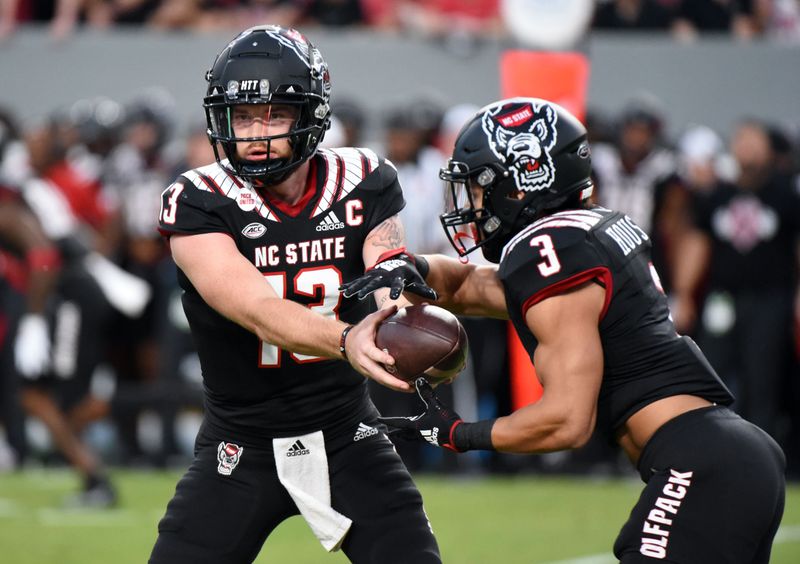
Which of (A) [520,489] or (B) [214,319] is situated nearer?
(B) [214,319]

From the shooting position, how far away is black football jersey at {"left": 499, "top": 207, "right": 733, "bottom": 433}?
3.39 metres

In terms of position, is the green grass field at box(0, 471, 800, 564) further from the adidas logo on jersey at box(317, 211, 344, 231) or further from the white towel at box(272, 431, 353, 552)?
the adidas logo on jersey at box(317, 211, 344, 231)

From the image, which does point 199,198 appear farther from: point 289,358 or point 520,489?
point 520,489

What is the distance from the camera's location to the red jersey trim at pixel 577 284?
11.0 ft

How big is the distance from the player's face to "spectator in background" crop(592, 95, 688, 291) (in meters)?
4.86

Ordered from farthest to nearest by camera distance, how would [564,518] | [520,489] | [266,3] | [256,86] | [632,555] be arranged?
[266,3] → [520,489] → [564,518] → [256,86] → [632,555]

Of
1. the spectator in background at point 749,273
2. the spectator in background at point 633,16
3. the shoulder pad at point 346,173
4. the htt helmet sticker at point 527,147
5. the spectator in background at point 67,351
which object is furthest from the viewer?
the spectator in background at point 633,16

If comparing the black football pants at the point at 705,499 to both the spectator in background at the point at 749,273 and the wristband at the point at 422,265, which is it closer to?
the wristband at the point at 422,265

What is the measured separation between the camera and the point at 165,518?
377 cm

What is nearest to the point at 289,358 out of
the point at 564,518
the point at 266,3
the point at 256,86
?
the point at 256,86

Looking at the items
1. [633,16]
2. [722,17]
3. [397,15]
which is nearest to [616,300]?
[633,16]

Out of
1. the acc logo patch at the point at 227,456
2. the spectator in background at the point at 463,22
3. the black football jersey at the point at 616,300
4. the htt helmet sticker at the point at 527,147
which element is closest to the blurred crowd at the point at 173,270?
the spectator in background at the point at 463,22

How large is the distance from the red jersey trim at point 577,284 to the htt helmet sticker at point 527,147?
39 cm

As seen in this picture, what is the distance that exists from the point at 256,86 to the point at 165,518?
49.0 inches
